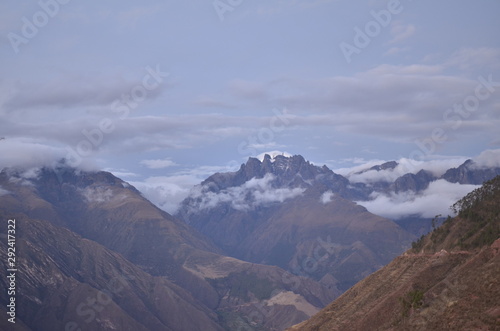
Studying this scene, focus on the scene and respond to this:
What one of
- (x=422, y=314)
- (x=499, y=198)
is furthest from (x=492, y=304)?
(x=499, y=198)

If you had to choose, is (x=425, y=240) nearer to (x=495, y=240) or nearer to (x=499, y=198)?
(x=499, y=198)

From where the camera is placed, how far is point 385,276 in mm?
192625

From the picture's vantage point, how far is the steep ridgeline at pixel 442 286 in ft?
433

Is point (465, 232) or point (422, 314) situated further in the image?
point (465, 232)

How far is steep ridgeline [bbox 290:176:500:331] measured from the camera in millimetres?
131875

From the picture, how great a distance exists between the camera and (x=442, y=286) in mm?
153125

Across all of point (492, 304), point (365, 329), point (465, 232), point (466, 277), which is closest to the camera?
point (492, 304)

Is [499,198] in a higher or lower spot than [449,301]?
higher

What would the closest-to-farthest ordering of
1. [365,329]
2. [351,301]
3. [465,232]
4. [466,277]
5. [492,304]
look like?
[492,304] → [466,277] → [365,329] → [465,232] → [351,301]

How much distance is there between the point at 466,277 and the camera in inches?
5763

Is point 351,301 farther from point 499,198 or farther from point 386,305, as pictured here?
point 499,198

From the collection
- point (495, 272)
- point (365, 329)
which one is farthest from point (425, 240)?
point (495, 272)

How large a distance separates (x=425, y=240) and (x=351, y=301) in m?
31.8

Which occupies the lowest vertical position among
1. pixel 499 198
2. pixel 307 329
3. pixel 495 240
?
pixel 307 329
